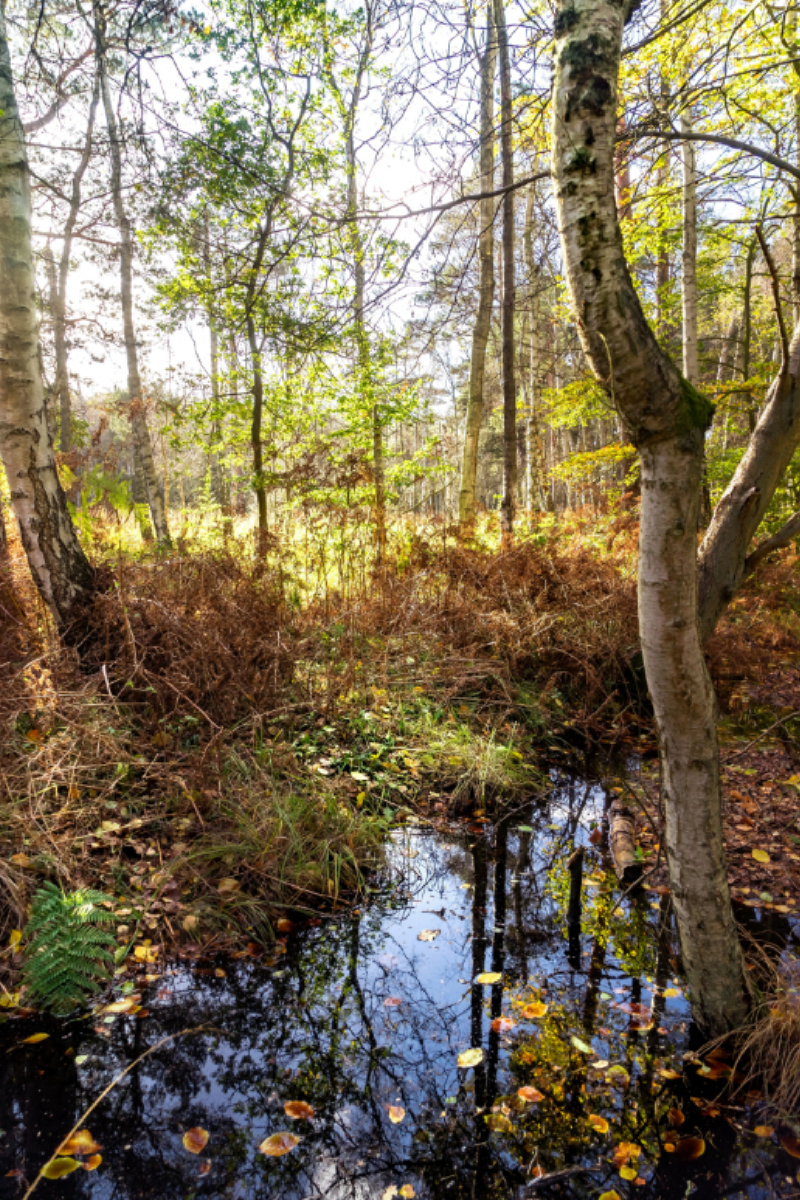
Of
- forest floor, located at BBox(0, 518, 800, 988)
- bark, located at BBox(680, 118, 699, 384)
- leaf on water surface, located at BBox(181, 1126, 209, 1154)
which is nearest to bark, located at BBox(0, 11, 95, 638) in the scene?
forest floor, located at BBox(0, 518, 800, 988)

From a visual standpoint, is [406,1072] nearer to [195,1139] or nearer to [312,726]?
[195,1139]

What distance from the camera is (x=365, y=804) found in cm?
423

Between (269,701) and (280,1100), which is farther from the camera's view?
(269,701)

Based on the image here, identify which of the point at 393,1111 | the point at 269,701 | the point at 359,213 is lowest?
the point at 393,1111

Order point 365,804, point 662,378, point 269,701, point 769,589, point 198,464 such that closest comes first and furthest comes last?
point 662,378 → point 365,804 → point 269,701 → point 769,589 → point 198,464

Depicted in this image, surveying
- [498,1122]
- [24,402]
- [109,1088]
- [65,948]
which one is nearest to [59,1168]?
[109,1088]

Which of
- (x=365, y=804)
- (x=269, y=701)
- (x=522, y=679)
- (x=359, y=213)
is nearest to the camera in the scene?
(x=359, y=213)

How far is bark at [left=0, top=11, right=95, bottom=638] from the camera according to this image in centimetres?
410

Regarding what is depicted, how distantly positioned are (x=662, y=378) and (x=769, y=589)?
6.78m

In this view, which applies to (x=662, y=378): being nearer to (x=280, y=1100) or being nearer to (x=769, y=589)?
(x=280, y=1100)

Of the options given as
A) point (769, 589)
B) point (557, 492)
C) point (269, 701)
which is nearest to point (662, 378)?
point (269, 701)

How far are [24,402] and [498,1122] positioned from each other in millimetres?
4790

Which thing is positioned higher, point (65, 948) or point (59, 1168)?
point (65, 948)

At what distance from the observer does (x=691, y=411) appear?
200 cm
